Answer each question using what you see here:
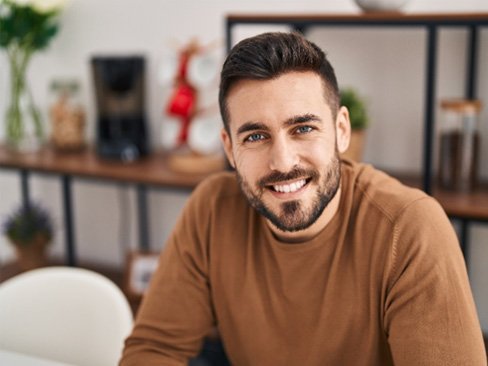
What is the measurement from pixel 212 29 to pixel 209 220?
113 cm

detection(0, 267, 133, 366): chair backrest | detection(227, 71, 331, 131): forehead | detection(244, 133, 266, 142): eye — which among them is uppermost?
detection(227, 71, 331, 131): forehead

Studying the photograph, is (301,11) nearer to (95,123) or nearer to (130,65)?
(130,65)

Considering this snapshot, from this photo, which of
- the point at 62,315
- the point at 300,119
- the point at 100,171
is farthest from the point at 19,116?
the point at 300,119

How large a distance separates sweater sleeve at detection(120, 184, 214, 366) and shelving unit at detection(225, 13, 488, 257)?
0.65 meters

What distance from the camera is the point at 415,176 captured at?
2.06 meters

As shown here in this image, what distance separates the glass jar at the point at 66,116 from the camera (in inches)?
103

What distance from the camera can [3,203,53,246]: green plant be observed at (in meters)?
2.70

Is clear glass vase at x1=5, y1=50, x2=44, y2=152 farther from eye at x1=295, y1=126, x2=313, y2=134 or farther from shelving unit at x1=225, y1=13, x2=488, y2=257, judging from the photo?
eye at x1=295, y1=126, x2=313, y2=134

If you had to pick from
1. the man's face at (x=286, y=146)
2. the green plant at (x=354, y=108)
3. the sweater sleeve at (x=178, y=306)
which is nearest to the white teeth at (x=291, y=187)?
the man's face at (x=286, y=146)

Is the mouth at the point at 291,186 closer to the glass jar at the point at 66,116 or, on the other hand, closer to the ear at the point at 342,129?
the ear at the point at 342,129

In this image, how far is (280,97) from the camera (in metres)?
1.21

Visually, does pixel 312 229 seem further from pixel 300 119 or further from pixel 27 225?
pixel 27 225

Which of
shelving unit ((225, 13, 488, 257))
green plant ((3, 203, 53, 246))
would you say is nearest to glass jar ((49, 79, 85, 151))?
green plant ((3, 203, 53, 246))

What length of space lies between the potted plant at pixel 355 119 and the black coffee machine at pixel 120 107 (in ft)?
2.84
